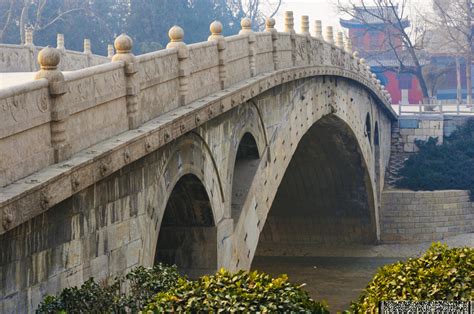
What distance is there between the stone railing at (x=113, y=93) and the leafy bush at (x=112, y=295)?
44.7 inches

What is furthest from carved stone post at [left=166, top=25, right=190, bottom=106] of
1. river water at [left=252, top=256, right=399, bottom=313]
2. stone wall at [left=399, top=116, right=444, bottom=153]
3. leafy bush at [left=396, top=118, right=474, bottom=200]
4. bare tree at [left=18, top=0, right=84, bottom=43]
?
stone wall at [left=399, top=116, right=444, bottom=153]

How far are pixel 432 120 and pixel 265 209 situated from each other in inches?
1051

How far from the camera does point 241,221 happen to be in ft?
59.0

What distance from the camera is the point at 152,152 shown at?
1268 centimetres

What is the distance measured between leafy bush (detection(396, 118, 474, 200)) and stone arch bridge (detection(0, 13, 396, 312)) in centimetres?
1214

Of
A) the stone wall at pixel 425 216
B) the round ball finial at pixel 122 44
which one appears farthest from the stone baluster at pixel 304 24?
the round ball finial at pixel 122 44

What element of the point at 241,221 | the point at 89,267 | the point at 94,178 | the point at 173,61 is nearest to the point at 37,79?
the point at 94,178

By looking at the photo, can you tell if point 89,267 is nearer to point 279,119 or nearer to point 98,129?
point 98,129

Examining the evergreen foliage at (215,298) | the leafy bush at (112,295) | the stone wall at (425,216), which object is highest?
the evergreen foliage at (215,298)

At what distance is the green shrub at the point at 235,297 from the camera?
27.1ft

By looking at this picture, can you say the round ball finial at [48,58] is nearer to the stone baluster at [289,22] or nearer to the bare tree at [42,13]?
the stone baluster at [289,22]

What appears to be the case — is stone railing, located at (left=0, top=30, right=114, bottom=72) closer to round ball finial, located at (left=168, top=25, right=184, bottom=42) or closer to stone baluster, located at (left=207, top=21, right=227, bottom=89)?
stone baluster, located at (left=207, top=21, right=227, bottom=89)

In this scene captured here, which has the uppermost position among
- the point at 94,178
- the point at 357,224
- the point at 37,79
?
the point at 37,79

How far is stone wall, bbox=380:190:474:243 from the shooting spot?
3881cm
